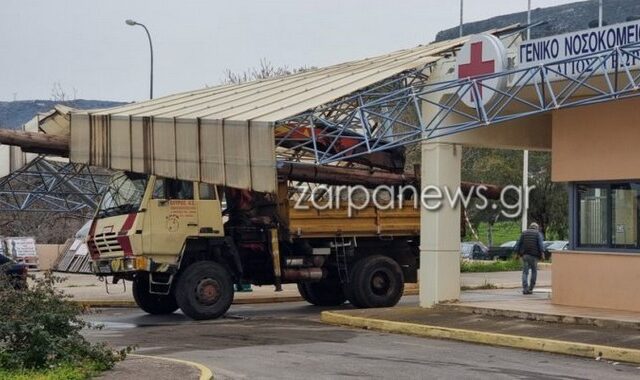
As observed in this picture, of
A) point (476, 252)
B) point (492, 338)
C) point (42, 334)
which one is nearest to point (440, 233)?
point (492, 338)

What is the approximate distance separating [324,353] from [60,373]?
14.3 feet

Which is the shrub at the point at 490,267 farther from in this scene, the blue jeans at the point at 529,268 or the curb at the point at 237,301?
the blue jeans at the point at 529,268

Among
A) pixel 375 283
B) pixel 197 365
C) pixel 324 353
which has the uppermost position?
pixel 375 283

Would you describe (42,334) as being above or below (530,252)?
below

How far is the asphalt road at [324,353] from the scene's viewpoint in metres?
12.9

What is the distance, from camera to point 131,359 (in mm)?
13508

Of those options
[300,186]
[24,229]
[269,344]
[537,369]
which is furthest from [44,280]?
[24,229]

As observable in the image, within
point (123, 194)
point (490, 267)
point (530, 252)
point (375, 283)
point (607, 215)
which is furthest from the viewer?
point (490, 267)

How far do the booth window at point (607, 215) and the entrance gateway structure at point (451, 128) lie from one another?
2 cm

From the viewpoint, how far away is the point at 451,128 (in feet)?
64.1

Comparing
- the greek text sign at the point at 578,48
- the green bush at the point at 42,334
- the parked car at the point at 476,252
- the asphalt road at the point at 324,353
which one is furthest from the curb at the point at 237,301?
the parked car at the point at 476,252

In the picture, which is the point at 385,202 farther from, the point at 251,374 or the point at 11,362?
the point at 11,362

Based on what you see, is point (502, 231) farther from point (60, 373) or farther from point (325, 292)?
point (60, 373)

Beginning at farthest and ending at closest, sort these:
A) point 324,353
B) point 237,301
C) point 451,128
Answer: point 237,301 → point 451,128 → point 324,353
